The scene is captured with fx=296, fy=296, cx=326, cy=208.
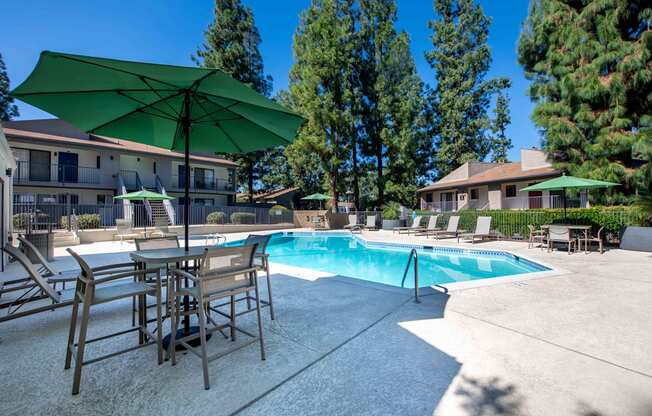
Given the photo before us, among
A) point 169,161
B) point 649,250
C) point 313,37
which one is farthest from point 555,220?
point 169,161

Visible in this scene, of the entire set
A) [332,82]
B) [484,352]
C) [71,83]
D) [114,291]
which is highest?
[332,82]

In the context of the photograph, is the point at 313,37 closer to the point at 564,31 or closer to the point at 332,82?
the point at 332,82

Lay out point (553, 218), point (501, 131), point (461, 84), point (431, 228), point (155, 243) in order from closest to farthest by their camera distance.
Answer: point (155, 243) < point (553, 218) < point (431, 228) < point (461, 84) < point (501, 131)

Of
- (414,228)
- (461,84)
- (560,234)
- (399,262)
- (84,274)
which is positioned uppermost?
(461,84)

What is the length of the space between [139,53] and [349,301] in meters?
16.0

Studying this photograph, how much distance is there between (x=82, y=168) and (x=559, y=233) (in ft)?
76.6

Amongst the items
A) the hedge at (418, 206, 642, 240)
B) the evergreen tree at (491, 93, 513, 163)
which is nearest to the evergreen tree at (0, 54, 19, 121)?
the hedge at (418, 206, 642, 240)

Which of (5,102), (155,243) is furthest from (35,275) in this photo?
(5,102)

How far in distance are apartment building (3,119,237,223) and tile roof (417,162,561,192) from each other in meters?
18.1

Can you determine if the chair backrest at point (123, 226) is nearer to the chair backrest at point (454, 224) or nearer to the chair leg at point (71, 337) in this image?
the chair leg at point (71, 337)

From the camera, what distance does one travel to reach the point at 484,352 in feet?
8.70

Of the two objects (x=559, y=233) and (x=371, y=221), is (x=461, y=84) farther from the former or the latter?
(x=559, y=233)

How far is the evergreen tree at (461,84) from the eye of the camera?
2661cm

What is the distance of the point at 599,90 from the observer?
11180 mm
